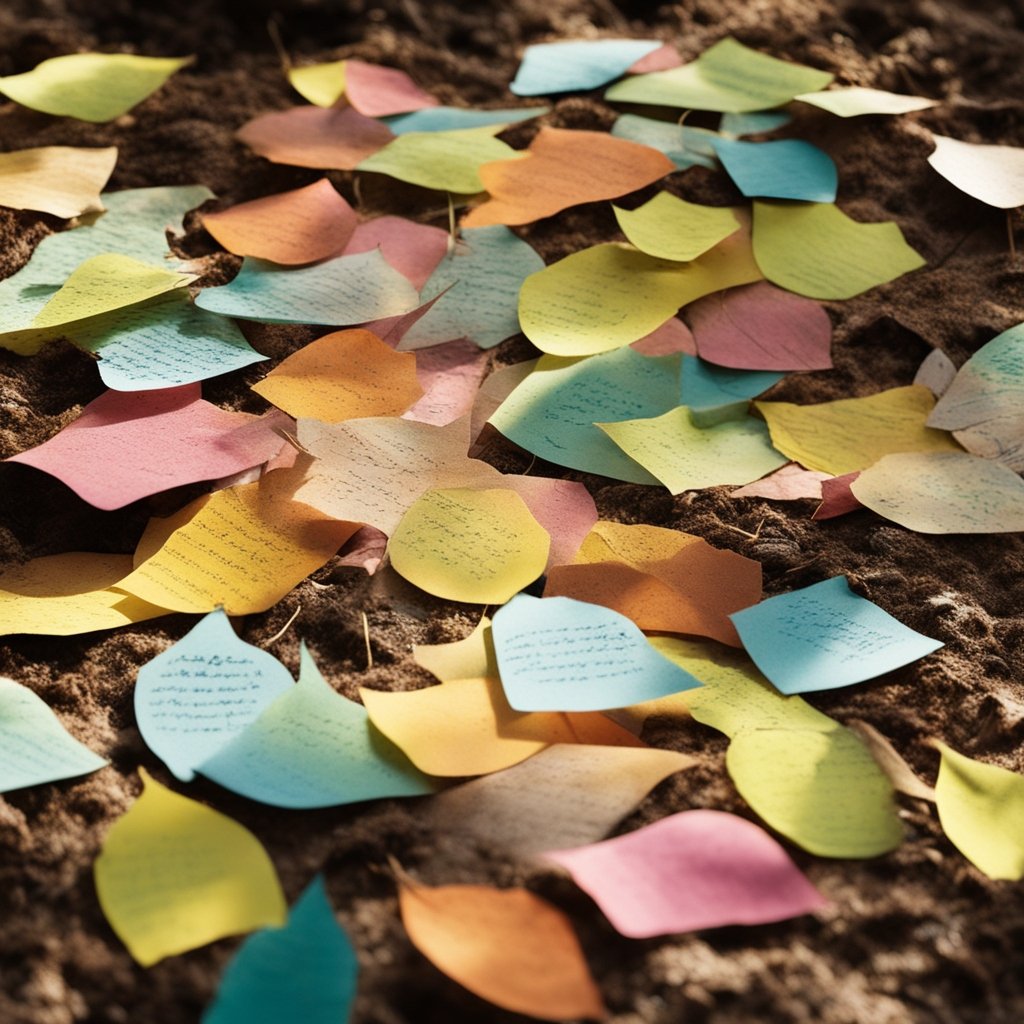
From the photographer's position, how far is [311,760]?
2.82ft

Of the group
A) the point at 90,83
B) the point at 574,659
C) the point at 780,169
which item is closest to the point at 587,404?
the point at 574,659

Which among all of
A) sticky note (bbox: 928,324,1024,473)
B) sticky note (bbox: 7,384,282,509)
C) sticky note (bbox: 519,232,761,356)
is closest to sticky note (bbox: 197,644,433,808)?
sticky note (bbox: 7,384,282,509)

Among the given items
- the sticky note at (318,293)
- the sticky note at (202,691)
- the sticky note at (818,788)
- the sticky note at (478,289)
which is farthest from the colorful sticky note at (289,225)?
the sticky note at (818,788)

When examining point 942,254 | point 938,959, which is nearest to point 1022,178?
point 942,254

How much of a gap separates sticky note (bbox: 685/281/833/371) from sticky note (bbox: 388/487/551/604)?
30cm

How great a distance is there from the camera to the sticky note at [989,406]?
1157 mm

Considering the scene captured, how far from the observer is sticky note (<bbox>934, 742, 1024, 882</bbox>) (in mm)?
821

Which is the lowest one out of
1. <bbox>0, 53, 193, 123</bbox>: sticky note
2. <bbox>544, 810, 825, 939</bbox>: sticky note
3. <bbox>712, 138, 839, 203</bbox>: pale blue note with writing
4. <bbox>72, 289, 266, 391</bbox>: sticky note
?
<bbox>544, 810, 825, 939</bbox>: sticky note

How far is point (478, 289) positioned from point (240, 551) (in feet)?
1.33

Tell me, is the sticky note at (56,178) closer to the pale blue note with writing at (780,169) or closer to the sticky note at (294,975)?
the pale blue note with writing at (780,169)

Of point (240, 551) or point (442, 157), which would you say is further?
point (442, 157)

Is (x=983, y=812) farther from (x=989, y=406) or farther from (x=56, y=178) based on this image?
(x=56, y=178)

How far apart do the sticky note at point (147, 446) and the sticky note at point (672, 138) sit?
59cm

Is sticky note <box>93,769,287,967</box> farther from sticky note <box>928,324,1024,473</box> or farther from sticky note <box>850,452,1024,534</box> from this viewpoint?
sticky note <box>928,324,1024,473</box>
